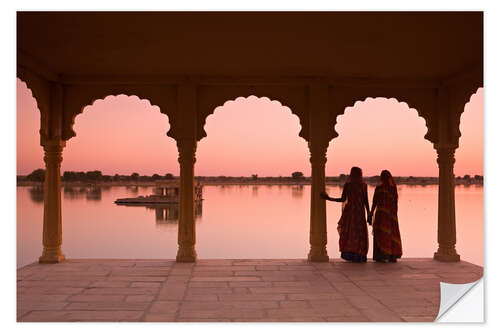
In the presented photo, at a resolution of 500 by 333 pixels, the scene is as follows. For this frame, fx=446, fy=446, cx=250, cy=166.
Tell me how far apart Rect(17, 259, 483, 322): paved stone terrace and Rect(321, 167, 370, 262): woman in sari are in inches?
10.2

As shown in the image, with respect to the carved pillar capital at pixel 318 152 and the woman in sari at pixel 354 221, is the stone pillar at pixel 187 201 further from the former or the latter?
the woman in sari at pixel 354 221

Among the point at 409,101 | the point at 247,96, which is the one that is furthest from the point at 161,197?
the point at 409,101

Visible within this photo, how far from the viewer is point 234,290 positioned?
20.6ft

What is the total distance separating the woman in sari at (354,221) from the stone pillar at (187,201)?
8.71 ft

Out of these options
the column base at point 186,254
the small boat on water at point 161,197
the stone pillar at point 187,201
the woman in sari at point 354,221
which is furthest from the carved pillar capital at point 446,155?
the small boat on water at point 161,197

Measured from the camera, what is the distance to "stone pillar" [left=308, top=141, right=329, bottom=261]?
8.59 m

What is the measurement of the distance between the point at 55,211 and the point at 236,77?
4.36 meters

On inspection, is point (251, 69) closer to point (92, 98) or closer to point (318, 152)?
point (318, 152)

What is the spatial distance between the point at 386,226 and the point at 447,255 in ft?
4.86

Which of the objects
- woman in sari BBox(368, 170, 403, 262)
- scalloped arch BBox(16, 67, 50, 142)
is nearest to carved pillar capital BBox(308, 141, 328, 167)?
woman in sari BBox(368, 170, 403, 262)

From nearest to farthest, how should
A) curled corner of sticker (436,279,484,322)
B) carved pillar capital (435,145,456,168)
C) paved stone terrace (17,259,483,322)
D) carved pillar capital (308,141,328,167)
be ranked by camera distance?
curled corner of sticker (436,279,484,322) → paved stone terrace (17,259,483,322) → carved pillar capital (308,141,328,167) → carved pillar capital (435,145,456,168)

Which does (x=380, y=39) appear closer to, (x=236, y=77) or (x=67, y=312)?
(x=236, y=77)

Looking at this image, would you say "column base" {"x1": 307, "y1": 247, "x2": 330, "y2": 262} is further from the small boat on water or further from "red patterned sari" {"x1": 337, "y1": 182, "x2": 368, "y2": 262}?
the small boat on water

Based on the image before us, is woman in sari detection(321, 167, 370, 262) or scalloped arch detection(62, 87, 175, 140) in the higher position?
scalloped arch detection(62, 87, 175, 140)
